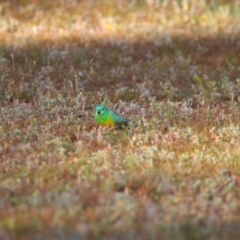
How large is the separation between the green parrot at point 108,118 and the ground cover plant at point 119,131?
0.11 meters

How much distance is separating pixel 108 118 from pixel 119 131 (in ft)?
0.69

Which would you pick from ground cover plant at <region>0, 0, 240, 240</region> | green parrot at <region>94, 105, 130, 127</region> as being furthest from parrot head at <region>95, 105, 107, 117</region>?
ground cover plant at <region>0, 0, 240, 240</region>

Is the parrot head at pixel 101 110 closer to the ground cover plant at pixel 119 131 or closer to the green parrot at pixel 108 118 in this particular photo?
the green parrot at pixel 108 118

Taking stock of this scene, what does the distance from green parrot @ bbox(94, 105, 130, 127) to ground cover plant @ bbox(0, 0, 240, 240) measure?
0.36 ft

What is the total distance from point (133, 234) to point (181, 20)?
12.0 meters

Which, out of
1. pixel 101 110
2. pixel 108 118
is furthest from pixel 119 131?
pixel 101 110

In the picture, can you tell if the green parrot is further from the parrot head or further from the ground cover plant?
the ground cover plant

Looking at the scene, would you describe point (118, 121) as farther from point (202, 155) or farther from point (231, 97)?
point (231, 97)

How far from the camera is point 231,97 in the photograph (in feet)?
36.0

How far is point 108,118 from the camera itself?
358 inches

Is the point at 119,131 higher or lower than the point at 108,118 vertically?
lower

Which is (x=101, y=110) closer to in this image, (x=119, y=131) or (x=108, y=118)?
(x=108, y=118)

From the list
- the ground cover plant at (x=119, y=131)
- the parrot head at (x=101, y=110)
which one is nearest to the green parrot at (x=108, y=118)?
the parrot head at (x=101, y=110)

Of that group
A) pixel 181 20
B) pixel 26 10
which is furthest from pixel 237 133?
pixel 26 10
